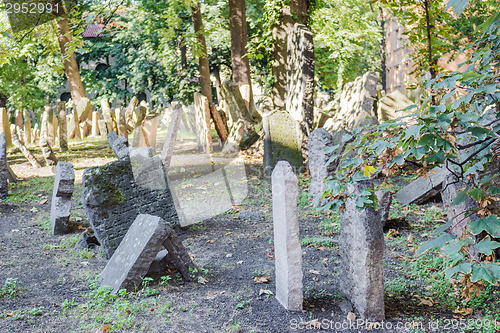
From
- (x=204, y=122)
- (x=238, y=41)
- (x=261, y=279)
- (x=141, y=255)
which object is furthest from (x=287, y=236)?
(x=238, y=41)

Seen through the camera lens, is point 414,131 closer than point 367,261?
Yes

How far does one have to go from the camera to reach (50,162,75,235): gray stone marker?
6770mm

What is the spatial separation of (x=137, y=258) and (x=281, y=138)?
6005 mm

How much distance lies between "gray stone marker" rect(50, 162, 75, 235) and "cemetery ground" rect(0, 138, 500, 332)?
0.72 ft

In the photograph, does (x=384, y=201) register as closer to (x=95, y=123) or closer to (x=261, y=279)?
(x=261, y=279)

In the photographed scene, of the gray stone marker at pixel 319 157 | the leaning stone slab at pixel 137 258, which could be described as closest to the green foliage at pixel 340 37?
the gray stone marker at pixel 319 157

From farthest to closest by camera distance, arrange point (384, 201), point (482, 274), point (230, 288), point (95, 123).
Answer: point (95, 123), point (384, 201), point (230, 288), point (482, 274)

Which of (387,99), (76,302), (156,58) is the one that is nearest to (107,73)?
(156,58)

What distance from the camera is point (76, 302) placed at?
13.8 feet

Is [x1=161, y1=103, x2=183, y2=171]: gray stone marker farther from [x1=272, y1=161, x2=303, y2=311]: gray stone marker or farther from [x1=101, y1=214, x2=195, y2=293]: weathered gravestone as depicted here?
[x1=272, y1=161, x2=303, y2=311]: gray stone marker

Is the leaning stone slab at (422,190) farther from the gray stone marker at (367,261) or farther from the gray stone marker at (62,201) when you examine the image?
the gray stone marker at (62,201)

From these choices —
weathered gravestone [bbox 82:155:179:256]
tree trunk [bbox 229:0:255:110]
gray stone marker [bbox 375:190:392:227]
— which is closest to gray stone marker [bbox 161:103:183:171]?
weathered gravestone [bbox 82:155:179:256]

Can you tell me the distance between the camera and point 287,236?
12.4ft

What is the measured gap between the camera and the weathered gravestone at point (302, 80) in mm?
10523
